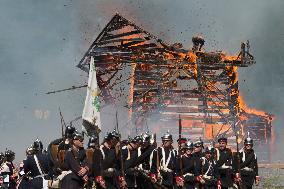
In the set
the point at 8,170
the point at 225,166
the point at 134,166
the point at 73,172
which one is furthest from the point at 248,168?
the point at 8,170

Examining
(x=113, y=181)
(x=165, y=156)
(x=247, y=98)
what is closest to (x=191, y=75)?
(x=165, y=156)

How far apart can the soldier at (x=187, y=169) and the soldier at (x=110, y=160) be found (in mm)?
2695

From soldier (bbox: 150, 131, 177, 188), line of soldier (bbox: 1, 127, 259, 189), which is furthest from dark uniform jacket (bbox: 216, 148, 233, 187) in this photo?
soldier (bbox: 150, 131, 177, 188)

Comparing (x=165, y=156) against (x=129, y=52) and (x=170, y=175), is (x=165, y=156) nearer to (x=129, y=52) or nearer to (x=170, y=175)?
(x=170, y=175)

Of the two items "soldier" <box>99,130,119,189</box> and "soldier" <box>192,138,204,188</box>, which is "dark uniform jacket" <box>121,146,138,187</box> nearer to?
"soldier" <box>99,130,119,189</box>

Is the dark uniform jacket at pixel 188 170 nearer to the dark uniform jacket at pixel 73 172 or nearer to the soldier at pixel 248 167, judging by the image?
the soldier at pixel 248 167

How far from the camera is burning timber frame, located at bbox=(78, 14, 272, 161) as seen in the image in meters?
27.4

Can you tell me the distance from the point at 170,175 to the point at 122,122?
24.2 meters

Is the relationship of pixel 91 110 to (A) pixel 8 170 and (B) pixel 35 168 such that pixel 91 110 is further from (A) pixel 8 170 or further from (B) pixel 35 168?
(B) pixel 35 168

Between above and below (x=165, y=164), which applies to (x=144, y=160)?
above

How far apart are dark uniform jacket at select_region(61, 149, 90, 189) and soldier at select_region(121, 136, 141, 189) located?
2.11 m

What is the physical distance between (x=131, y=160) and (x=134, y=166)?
14.6 inches

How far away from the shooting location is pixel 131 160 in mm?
12312

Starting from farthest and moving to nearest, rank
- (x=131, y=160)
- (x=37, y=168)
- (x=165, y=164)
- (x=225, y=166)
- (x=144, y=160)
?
(x=225, y=166) → (x=165, y=164) → (x=144, y=160) → (x=131, y=160) → (x=37, y=168)
